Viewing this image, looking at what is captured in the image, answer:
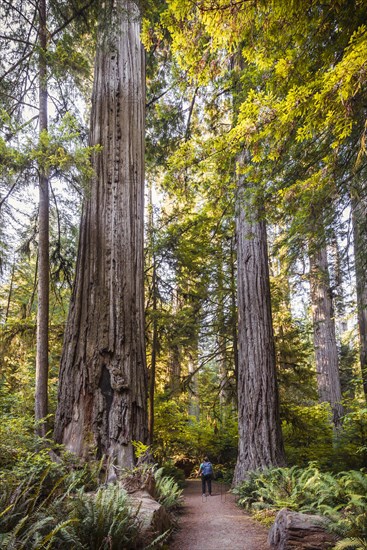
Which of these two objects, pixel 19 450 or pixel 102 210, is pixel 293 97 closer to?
pixel 102 210

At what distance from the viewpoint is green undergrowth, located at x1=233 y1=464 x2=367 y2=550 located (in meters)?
4.03

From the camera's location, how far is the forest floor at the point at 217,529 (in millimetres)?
4805

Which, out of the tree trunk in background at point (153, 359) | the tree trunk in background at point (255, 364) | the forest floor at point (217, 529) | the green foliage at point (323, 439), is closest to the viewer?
the forest floor at point (217, 529)

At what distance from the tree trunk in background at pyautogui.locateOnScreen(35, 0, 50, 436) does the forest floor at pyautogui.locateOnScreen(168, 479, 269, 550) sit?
279 cm

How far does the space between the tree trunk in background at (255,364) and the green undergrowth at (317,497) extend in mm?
544

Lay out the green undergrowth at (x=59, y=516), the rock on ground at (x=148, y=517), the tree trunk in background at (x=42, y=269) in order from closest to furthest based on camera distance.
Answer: the green undergrowth at (x=59, y=516) < the rock on ground at (x=148, y=517) < the tree trunk in background at (x=42, y=269)

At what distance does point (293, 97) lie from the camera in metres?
3.62

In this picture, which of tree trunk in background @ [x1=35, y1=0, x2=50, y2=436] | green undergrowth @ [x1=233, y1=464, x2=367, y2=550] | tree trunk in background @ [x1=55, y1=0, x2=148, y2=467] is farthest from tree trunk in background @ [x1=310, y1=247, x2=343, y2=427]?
tree trunk in background @ [x1=35, y1=0, x2=50, y2=436]

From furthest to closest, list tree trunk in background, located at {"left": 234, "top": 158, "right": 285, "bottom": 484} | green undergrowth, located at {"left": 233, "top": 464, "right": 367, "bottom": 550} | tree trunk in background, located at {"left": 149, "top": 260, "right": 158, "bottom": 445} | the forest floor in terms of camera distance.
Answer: tree trunk in background, located at {"left": 149, "top": 260, "right": 158, "bottom": 445}
tree trunk in background, located at {"left": 234, "top": 158, "right": 285, "bottom": 484}
the forest floor
green undergrowth, located at {"left": 233, "top": 464, "right": 367, "bottom": 550}

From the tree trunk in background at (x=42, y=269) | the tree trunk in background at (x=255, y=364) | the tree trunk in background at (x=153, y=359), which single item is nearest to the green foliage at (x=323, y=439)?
the tree trunk in background at (x=255, y=364)

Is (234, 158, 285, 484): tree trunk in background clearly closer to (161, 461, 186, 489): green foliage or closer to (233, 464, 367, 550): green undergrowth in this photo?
(233, 464, 367, 550): green undergrowth

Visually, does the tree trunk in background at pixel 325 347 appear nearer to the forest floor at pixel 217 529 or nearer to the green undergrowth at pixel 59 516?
the forest floor at pixel 217 529

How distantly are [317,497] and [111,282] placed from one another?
445cm

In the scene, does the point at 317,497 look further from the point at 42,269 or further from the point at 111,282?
the point at 42,269
